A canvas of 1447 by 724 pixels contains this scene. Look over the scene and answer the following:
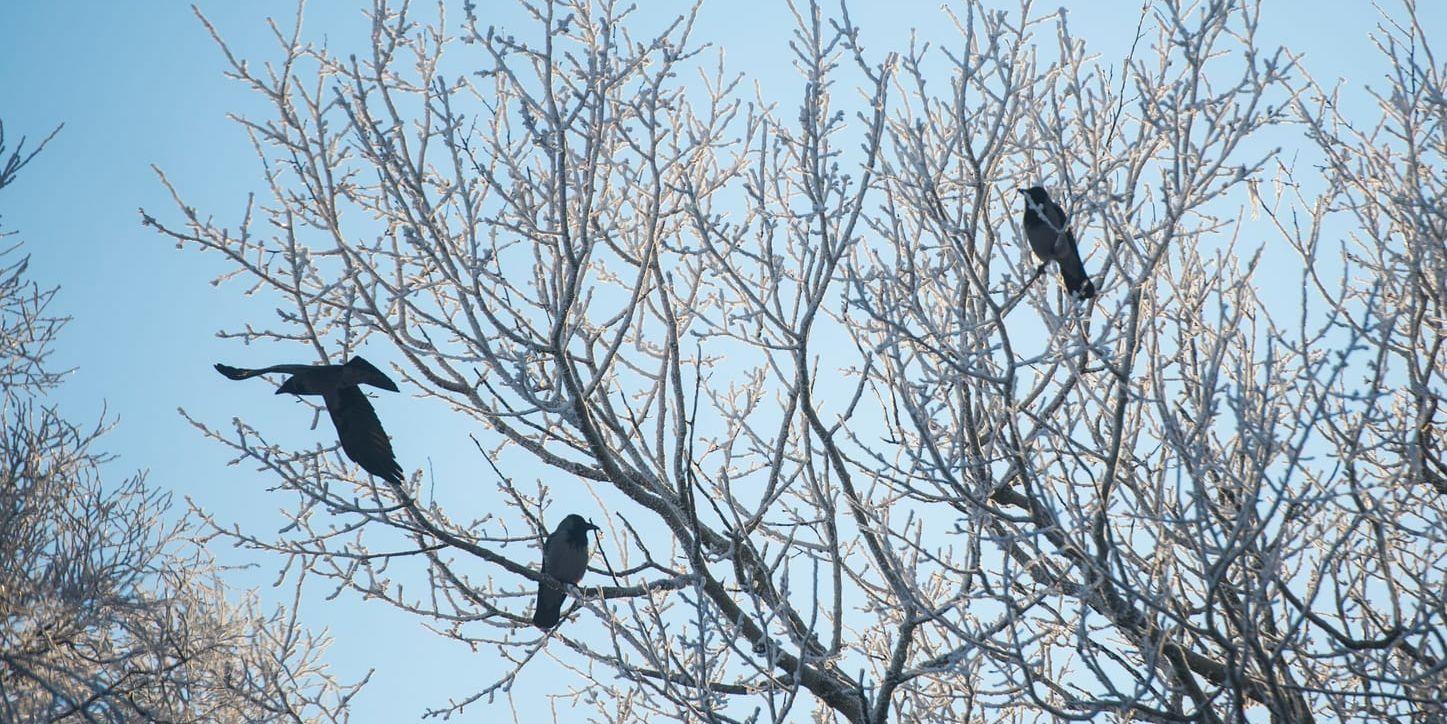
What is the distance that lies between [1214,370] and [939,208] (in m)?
1.06

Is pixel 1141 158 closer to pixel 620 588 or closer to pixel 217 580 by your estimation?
pixel 620 588

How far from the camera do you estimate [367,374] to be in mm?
3932

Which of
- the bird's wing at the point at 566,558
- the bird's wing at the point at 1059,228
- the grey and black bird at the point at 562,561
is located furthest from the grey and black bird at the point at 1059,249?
the bird's wing at the point at 566,558

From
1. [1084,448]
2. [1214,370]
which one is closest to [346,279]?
[1084,448]

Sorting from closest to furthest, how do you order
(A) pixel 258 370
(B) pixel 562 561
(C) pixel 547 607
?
(A) pixel 258 370
(C) pixel 547 607
(B) pixel 562 561

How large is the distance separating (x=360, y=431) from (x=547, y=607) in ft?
3.76

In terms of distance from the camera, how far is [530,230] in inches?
155

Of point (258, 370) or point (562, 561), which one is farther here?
point (562, 561)

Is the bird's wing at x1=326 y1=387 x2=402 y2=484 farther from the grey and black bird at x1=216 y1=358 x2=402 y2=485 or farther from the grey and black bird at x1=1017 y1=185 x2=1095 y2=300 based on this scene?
the grey and black bird at x1=1017 y1=185 x2=1095 y2=300

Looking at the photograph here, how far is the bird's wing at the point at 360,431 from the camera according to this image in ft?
13.3

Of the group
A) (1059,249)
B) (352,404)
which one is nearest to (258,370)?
(352,404)

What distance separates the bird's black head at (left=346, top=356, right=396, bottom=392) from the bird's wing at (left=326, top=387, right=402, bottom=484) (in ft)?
0.44

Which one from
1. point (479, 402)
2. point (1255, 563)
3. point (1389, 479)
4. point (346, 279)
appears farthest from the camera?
point (479, 402)

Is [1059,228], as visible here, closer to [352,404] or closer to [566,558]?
[566,558]
